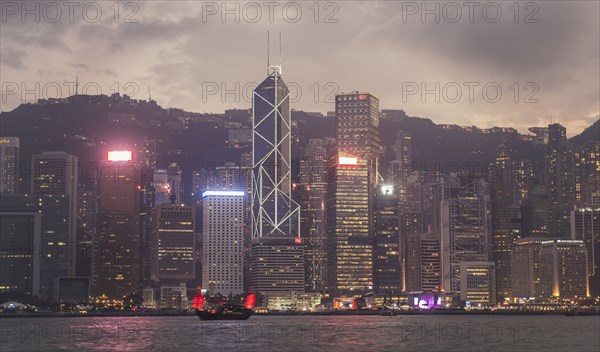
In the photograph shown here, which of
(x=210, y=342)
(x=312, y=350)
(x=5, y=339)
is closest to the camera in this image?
(x=312, y=350)

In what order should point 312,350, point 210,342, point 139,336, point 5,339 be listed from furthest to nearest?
point 139,336 < point 5,339 < point 210,342 < point 312,350

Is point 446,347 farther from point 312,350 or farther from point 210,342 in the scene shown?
point 210,342

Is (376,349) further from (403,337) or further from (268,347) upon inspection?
(403,337)

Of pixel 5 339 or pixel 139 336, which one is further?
pixel 139 336

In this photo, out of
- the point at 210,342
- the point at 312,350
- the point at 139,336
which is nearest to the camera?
the point at 312,350

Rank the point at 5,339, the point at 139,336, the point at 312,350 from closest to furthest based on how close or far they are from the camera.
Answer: the point at 312,350, the point at 5,339, the point at 139,336

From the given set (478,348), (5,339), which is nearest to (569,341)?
(478,348)

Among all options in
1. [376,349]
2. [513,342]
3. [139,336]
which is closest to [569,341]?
[513,342]

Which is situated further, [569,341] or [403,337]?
[403,337]
